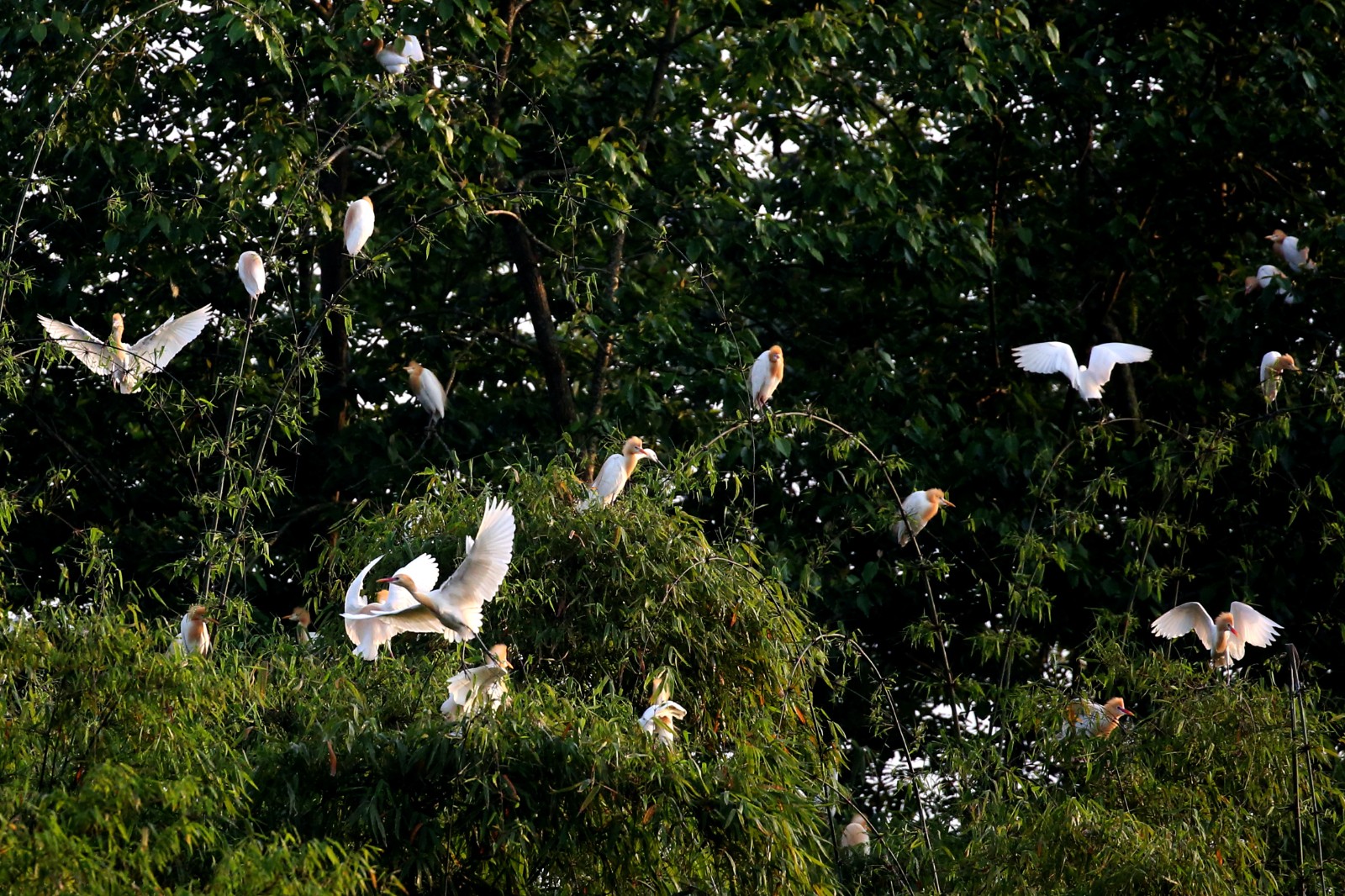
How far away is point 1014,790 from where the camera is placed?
530 centimetres

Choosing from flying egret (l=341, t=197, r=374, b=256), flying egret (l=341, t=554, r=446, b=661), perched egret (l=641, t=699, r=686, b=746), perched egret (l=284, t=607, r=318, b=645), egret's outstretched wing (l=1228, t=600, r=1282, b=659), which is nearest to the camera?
perched egret (l=641, t=699, r=686, b=746)

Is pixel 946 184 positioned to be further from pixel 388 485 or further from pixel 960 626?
pixel 388 485

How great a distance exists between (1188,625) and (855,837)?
1377mm

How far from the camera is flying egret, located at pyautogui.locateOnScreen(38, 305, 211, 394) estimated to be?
5316mm

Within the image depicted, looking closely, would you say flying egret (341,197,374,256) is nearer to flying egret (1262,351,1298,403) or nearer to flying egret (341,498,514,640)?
flying egret (341,498,514,640)

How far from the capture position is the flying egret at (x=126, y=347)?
17.4 feet

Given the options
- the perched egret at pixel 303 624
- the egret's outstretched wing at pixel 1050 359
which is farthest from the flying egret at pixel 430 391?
the egret's outstretched wing at pixel 1050 359

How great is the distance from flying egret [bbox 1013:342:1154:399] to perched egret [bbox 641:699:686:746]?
265 cm

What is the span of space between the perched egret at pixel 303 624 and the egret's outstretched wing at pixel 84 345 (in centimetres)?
97

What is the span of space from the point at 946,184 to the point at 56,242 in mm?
3944

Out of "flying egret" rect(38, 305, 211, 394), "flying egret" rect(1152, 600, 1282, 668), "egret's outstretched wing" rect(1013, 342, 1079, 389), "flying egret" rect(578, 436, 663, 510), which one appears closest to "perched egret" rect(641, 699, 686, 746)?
"flying egret" rect(578, 436, 663, 510)

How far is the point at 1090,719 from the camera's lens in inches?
214

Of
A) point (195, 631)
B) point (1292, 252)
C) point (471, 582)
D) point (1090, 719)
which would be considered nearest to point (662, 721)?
point (471, 582)

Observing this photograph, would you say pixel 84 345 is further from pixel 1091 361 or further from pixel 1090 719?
pixel 1091 361
